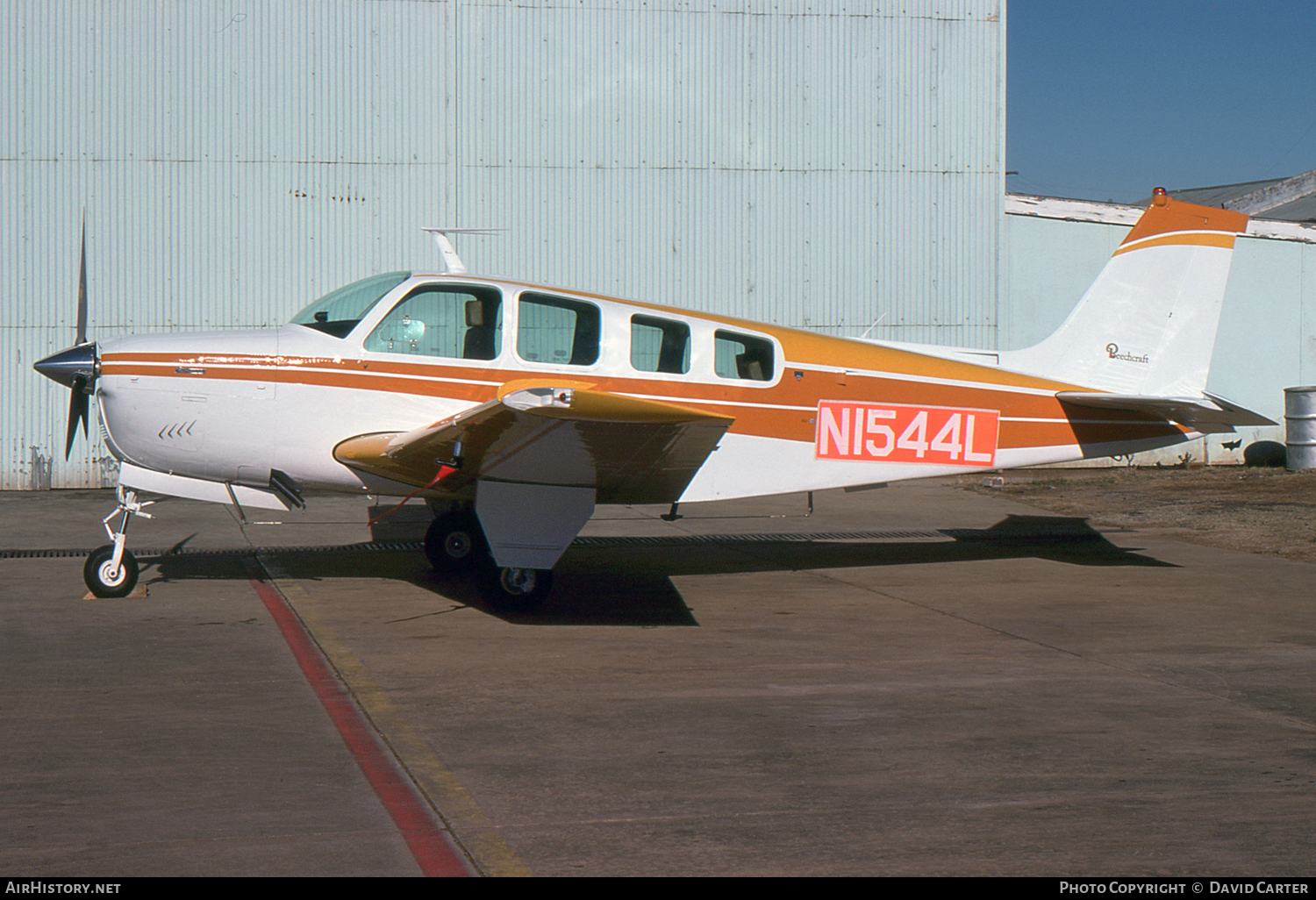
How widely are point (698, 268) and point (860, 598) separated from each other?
8.56 meters

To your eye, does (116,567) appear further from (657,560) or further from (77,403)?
(657,560)

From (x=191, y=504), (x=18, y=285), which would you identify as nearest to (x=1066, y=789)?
(x=191, y=504)

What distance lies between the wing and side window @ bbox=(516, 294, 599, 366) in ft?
0.77

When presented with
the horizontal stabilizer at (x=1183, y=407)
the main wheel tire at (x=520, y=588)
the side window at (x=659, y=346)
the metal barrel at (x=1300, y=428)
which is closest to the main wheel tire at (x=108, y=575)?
the main wheel tire at (x=520, y=588)

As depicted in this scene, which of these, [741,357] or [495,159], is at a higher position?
[495,159]

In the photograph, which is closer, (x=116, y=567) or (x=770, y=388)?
(x=116, y=567)

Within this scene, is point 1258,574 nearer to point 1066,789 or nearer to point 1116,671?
point 1116,671

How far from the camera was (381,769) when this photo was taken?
4371 mm

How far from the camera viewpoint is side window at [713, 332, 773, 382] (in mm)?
8469

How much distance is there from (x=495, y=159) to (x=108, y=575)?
9.22 meters

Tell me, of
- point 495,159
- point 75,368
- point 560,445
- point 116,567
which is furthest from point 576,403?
point 495,159

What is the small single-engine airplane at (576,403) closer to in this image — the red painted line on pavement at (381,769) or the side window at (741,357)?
the side window at (741,357)

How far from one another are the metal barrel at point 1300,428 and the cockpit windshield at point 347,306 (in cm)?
Result: 1362

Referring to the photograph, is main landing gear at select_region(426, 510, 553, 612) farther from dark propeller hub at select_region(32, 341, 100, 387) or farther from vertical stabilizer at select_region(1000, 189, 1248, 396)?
vertical stabilizer at select_region(1000, 189, 1248, 396)
